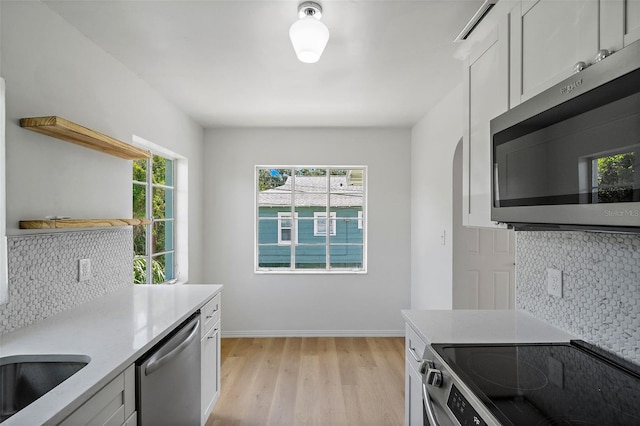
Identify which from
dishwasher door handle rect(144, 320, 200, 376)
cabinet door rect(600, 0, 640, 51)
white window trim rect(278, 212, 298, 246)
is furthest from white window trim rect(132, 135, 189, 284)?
cabinet door rect(600, 0, 640, 51)

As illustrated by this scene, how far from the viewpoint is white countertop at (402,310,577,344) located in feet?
4.65

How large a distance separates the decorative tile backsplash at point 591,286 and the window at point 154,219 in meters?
2.60

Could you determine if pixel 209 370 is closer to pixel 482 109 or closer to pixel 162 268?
pixel 162 268

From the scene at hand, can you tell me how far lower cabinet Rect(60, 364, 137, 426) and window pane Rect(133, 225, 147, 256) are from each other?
1.74m

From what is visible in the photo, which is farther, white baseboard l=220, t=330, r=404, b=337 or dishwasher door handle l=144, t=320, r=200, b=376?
white baseboard l=220, t=330, r=404, b=337

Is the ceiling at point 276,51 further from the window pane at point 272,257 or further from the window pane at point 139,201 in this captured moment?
the window pane at point 272,257

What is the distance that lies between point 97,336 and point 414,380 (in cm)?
139

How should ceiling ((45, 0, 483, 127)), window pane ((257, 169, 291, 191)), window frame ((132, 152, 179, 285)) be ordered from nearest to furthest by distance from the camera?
ceiling ((45, 0, 483, 127))
window frame ((132, 152, 179, 285))
window pane ((257, 169, 291, 191))

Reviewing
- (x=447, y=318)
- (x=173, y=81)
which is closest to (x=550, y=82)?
(x=447, y=318)

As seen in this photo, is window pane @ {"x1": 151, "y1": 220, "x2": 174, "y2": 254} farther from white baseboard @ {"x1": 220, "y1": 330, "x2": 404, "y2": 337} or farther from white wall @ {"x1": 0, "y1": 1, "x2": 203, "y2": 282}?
white baseboard @ {"x1": 220, "y1": 330, "x2": 404, "y2": 337}

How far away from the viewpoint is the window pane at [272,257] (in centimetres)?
415

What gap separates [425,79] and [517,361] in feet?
6.64

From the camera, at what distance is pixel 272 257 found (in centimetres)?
415

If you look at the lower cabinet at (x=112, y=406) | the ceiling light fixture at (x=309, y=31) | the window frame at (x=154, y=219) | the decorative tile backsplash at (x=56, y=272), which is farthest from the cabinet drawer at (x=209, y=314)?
the ceiling light fixture at (x=309, y=31)
